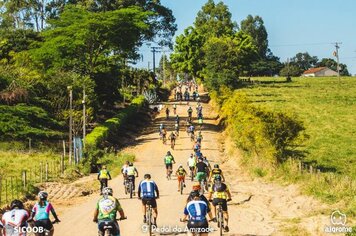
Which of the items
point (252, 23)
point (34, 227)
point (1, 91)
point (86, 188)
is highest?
point (252, 23)

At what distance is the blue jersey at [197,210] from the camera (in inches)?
512

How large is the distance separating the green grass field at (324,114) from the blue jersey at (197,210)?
66.8 feet

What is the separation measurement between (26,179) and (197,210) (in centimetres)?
1805

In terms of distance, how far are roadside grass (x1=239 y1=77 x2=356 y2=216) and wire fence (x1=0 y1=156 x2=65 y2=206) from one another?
40.2 feet

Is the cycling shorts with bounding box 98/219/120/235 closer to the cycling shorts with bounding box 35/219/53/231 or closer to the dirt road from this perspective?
the cycling shorts with bounding box 35/219/53/231

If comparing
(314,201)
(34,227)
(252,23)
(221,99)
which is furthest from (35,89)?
(252,23)

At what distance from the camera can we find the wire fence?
24609 mm

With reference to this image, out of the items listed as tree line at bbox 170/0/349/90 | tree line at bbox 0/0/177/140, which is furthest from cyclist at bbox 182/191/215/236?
tree line at bbox 170/0/349/90

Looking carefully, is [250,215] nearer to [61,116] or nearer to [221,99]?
→ [61,116]

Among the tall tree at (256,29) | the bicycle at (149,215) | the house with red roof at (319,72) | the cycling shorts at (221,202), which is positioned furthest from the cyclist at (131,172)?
the house with red roof at (319,72)

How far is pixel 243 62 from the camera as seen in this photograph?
8750 cm

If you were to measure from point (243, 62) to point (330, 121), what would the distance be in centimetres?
3314

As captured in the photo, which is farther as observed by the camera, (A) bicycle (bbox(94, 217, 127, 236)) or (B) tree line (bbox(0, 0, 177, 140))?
(B) tree line (bbox(0, 0, 177, 140))

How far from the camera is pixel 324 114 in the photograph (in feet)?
202
